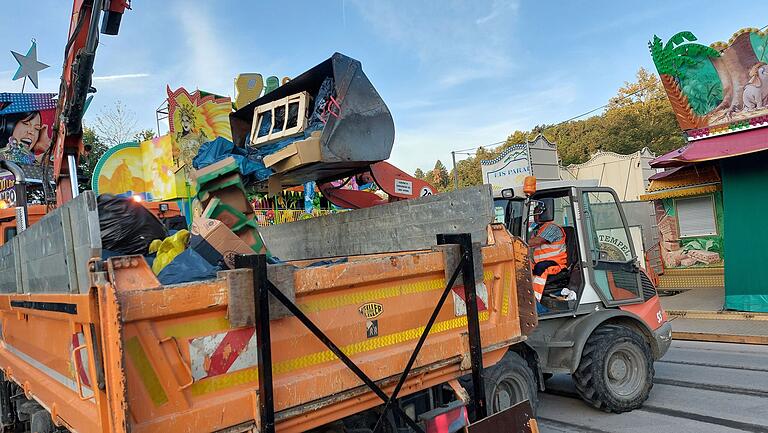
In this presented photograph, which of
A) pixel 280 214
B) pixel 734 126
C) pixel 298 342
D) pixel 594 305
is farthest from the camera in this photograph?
pixel 280 214

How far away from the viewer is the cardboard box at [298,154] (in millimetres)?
3965

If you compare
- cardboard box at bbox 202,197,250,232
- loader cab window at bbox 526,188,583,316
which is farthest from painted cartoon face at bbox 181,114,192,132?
cardboard box at bbox 202,197,250,232

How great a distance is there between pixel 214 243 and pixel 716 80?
9.67 meters

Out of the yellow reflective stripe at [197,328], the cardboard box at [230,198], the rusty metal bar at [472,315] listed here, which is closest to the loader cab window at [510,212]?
the rusty metal bar at [472,315]

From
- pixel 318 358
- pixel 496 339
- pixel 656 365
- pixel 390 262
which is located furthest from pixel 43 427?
pixel 656 365

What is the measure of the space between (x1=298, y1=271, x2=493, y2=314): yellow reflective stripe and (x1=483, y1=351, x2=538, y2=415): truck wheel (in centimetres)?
142

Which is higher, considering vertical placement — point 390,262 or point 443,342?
point 390,262

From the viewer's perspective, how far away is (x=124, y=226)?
3350 millimetres

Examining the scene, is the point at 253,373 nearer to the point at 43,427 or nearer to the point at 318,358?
the point at 318,358

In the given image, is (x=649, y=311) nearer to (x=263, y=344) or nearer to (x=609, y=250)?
(x=609, y=250)

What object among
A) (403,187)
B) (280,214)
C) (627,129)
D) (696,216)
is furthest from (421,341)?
(627,129)

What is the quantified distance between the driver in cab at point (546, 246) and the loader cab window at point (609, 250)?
0.92ft

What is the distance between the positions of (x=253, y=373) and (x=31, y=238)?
1.90m

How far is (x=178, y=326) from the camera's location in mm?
2186
